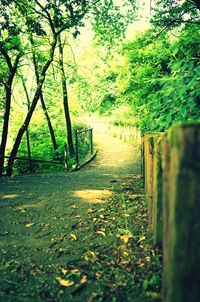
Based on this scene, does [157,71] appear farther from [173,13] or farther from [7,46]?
[7,46]

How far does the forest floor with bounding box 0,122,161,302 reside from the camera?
211 cm

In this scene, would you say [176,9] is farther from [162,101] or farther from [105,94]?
[105,94]

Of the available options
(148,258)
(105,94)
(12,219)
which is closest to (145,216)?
(148,258)

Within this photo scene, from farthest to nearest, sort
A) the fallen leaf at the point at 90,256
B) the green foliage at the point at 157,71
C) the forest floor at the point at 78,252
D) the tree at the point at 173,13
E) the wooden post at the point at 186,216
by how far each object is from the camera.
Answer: the tree at the point at 173,13
the green foliage at the point at 157,71
the fallen leaf at the point at 90,256
the forest floor at the point at 78,252
the wooden post at the point at 186,216

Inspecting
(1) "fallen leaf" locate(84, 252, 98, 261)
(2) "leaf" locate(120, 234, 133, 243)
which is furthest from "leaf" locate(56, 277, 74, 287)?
(2) "leaf" locate(120, 234, 133, 243)

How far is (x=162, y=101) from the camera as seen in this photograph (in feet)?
12.2

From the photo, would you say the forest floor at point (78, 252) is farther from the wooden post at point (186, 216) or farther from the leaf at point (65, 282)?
the wooden post at point (186, 216)

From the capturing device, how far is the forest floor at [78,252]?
2.11 metres

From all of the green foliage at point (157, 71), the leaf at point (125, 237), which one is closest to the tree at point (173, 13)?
the green foliage at point (157, 71)

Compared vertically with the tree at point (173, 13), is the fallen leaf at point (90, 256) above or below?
below

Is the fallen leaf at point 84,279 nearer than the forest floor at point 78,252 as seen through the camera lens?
No

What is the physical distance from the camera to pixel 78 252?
2750mm

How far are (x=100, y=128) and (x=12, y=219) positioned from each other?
144 feet

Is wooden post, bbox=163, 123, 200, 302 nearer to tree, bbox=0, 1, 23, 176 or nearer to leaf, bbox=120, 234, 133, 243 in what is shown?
leaf, bbox=120, 234, 133, 243
